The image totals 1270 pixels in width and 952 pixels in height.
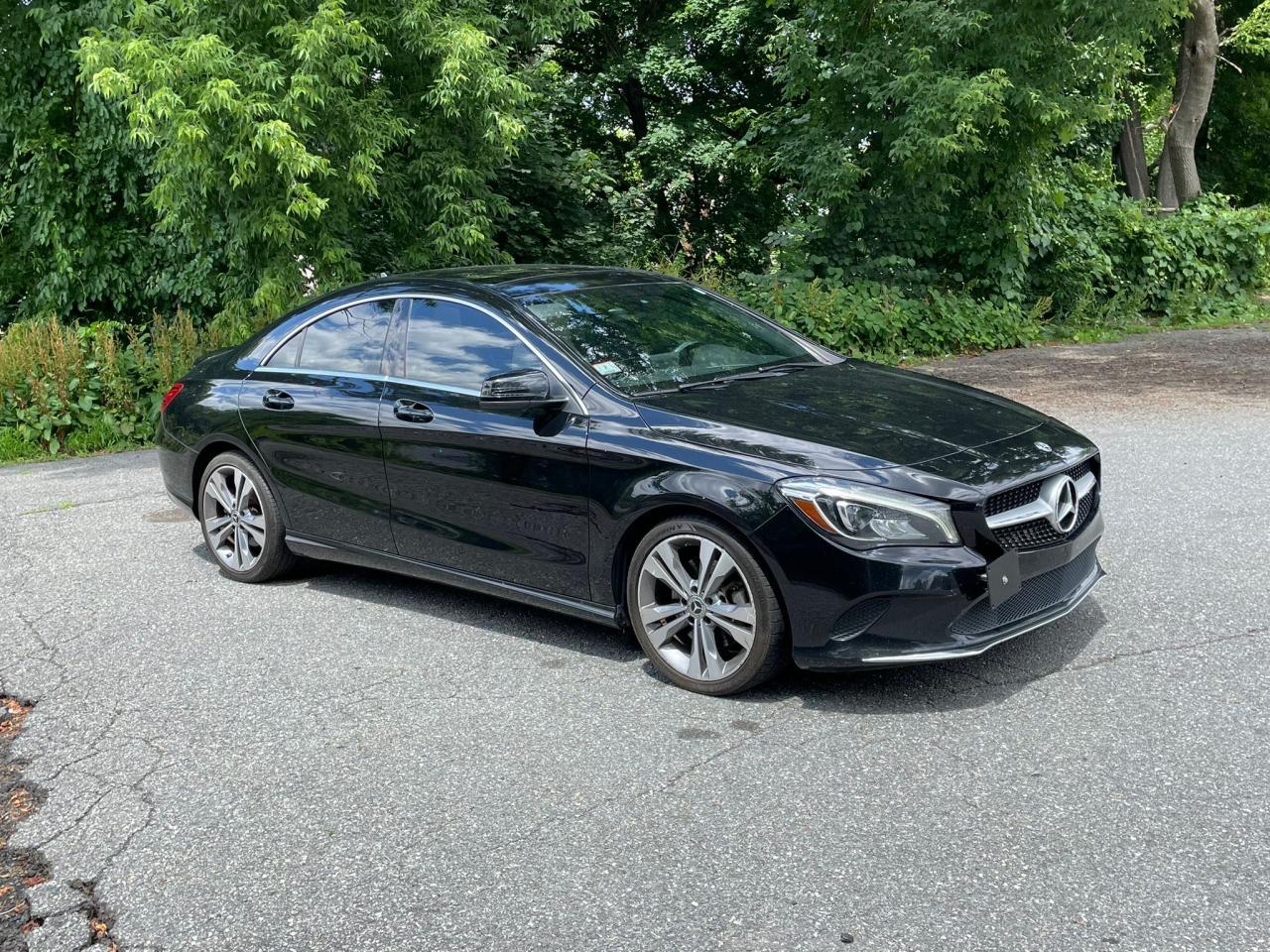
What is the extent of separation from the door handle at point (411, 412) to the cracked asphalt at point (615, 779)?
0.97m

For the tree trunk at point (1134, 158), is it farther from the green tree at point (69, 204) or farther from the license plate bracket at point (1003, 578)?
the license plate bracket at point (1003, 578)

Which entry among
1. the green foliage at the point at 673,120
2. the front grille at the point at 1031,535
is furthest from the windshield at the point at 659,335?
the green foliage at the point at 673,120

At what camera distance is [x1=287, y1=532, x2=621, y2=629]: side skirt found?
5.22 meters

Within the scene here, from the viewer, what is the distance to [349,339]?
629 cm

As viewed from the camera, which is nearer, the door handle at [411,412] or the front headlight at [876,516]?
the front headlight at [876,516]

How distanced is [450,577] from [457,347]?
1.04 metres

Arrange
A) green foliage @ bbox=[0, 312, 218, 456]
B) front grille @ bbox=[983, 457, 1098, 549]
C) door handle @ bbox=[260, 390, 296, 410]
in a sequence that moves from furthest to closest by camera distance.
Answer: green foliage @ bbox=[0, 312, 218, 456], door handle @ bbox=[260, 390, 296, 410], front grille @ bbox=[983, 457, 1098, 549]

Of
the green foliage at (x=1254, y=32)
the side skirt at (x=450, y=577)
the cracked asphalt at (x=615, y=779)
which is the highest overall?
the green foliage at (x=1254, y=32)

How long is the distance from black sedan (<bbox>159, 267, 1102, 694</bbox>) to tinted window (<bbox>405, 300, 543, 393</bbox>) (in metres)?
0.01

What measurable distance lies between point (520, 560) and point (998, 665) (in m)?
1.97

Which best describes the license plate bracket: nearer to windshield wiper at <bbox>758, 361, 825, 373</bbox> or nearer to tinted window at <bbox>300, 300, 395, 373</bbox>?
windshield wiper at <bbox>758, 361, 825, 373</bbox>

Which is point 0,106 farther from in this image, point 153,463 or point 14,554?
point 14,554

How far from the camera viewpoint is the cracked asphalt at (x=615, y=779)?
3.36 m

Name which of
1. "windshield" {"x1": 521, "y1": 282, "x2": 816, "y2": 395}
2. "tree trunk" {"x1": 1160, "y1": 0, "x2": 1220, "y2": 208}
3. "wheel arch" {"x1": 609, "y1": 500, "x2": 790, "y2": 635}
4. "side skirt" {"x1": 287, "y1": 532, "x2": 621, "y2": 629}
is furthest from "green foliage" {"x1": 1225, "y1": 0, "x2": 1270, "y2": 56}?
"wheel arch" {"x1": 609, "y1": 500, "x2": 790, "y2": 635}
